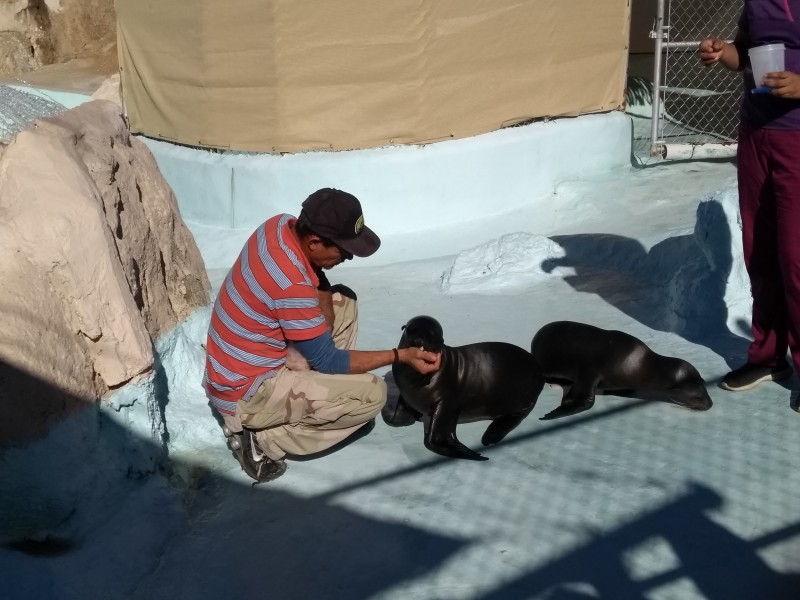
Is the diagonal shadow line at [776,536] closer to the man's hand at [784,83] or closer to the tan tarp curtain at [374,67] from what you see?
the man's hand at [784,83]

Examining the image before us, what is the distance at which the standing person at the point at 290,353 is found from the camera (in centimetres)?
376

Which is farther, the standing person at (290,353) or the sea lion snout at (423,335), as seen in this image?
the sea lion snout at (423,335)

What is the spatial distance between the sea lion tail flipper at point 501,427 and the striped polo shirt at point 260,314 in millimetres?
1046

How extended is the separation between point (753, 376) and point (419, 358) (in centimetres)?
175

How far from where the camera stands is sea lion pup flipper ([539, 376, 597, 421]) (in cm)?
456

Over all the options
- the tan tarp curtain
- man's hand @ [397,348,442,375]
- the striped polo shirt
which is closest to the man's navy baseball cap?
the striped polo shirt

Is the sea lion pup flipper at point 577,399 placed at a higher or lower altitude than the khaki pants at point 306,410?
lower

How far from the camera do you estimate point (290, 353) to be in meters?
4.16

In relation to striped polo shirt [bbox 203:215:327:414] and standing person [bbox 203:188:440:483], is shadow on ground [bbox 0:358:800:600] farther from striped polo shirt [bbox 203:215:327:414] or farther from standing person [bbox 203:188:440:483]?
striped polo shirt [bbox 203:215:327:414]

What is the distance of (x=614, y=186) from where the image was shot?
8438 mm

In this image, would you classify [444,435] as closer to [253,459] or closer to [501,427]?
[501,427]

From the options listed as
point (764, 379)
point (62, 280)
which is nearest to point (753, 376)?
point (764, 379)

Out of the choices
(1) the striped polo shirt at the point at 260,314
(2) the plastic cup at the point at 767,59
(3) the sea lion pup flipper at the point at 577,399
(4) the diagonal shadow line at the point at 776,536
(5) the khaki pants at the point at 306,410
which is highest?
(2) the plastic cup at the point at 767,59

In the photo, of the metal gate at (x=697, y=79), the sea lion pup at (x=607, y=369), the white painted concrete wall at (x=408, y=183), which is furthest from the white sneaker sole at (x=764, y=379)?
the metal gate at (x=697, y=79)
